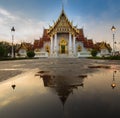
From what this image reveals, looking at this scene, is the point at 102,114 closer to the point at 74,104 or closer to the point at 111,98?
the point at 74,104

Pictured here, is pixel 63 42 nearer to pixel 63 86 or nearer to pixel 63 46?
pixel 63 46

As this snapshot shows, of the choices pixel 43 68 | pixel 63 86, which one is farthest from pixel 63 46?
pixel 63 86

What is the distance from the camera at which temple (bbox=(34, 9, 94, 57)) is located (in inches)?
1889

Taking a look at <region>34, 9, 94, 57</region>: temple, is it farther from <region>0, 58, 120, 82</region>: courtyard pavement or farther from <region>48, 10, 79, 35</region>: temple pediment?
Answer: <region>0, 58, 120, 82</region>: courtyard pavement

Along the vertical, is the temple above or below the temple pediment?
below

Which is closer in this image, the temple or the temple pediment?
the temple pediment

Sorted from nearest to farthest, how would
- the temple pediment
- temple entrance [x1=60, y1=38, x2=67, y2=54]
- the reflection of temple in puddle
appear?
the reflection of temple in puddle < the temple pediment < temple entrance [x1=60, y1=38, x2=67, y2=54]

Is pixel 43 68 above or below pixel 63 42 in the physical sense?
below

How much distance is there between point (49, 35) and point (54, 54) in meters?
5.66

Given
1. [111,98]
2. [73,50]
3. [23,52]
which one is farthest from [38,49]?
[111,98]

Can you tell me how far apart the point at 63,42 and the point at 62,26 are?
444 cm

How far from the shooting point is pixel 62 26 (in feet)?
157

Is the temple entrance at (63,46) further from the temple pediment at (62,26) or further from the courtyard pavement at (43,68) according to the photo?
the courtyard pavement at (43,68)

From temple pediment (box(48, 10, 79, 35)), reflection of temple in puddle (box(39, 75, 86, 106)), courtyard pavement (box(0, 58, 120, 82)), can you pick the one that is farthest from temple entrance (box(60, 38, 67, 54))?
reflection of temple in puddle (box(39, 75, 86, 106))
